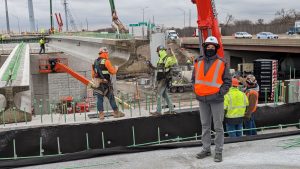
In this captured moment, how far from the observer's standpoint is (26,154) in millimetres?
6551

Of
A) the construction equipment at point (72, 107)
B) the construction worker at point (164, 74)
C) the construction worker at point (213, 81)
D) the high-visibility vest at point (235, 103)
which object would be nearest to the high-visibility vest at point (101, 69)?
the construction equipment at point (72, 107)

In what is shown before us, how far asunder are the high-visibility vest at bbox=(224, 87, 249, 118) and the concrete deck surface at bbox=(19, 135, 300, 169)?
1370 millimetres

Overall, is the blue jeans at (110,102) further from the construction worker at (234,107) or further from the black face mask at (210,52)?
the black face mask at (210,52)

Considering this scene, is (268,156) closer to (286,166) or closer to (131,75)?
(286,166)

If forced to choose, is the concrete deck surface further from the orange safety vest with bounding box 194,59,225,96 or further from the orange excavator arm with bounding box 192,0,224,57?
the orange excavator arm with bounding box 192,0,224,57

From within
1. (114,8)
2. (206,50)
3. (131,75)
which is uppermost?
(114,8)

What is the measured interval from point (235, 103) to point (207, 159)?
2330 millimetres

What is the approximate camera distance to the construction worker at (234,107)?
730 centimetres

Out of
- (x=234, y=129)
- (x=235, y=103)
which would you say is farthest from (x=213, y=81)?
(x=234, y=129)

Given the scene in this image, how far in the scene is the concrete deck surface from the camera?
16.4 feet

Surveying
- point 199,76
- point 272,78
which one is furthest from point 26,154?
point 272,78

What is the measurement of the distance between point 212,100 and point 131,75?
32.5 metres

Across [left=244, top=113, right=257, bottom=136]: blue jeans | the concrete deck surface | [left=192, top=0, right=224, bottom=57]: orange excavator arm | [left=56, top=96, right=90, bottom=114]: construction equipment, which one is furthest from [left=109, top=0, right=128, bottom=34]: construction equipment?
the concrete deck surface

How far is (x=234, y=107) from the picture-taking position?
290 inches
